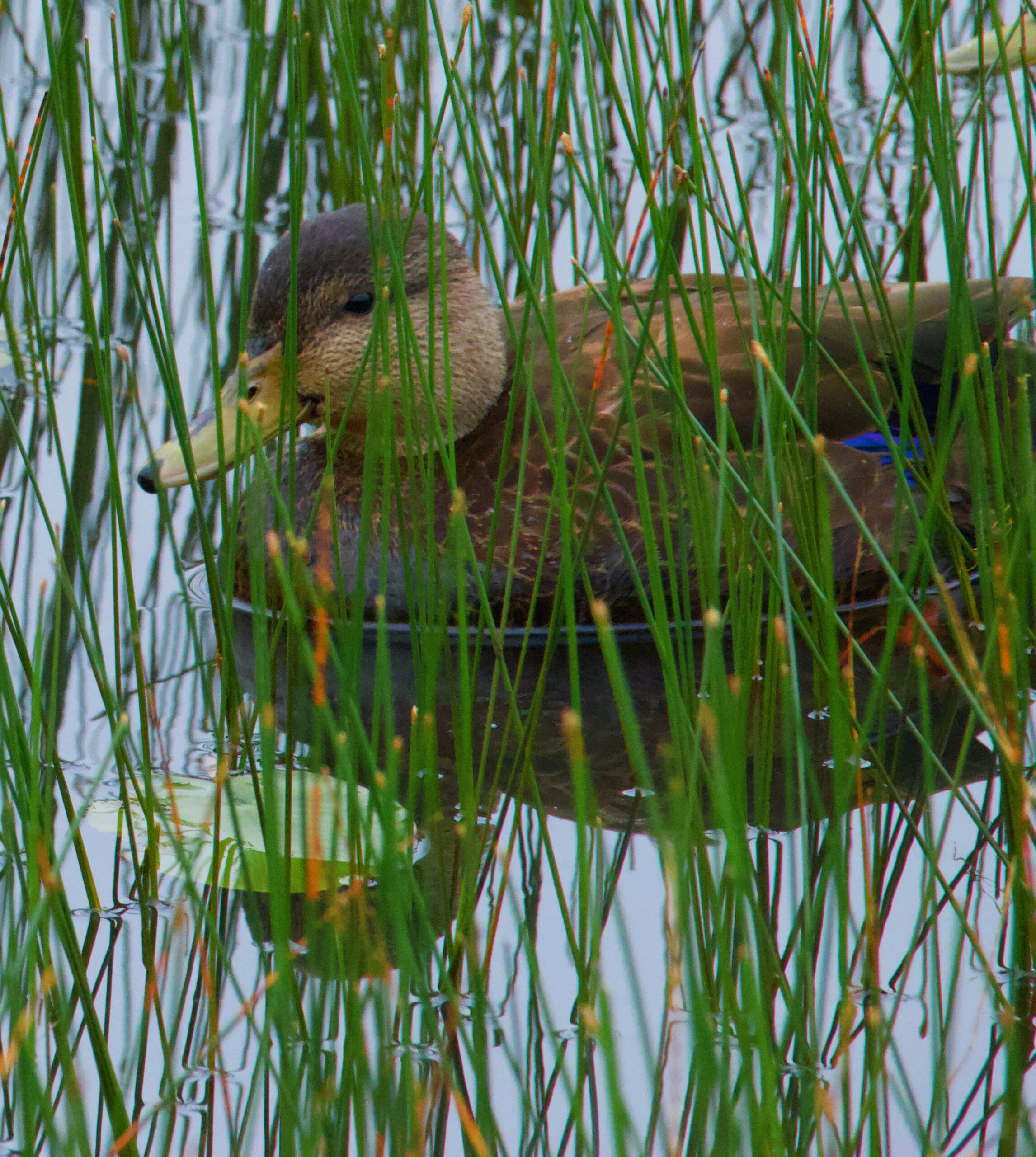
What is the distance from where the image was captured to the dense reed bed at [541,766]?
5.10ft

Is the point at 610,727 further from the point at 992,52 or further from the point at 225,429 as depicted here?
the point at 992,52

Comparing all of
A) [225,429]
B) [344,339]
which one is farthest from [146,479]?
[344,339]

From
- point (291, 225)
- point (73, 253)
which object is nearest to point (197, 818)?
point (291, 225)

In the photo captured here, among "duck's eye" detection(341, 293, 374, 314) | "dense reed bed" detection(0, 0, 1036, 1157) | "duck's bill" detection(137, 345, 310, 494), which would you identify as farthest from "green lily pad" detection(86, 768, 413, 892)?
"duck's eye" detection(341, 293, 374, 314)

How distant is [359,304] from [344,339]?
0.07m

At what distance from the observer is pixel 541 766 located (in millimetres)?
2516

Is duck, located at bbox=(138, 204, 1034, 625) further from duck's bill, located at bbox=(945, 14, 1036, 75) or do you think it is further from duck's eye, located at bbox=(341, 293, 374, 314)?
duck's bill, located at bbox=(945, 14, 1036, 75)

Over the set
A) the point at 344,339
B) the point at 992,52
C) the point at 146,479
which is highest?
the point at 992,52

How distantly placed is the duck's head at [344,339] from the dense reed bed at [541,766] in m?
0.10

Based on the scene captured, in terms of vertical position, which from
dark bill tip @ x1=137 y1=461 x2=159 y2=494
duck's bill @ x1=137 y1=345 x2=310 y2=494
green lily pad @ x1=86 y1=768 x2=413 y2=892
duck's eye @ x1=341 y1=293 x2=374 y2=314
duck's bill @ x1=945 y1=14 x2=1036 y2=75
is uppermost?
duck's bill @ x1=945 y1=14 x2=1036 y2=75

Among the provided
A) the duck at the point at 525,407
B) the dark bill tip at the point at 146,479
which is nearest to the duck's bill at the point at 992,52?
the duck at the point at 525,407

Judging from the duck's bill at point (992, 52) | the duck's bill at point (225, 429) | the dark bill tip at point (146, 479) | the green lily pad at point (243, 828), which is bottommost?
the green lily pad at point (243, 828)

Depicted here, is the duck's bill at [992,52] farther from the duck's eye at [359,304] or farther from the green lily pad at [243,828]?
the green lily pad at [243,828]

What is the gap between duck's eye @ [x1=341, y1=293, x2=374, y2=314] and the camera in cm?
293
